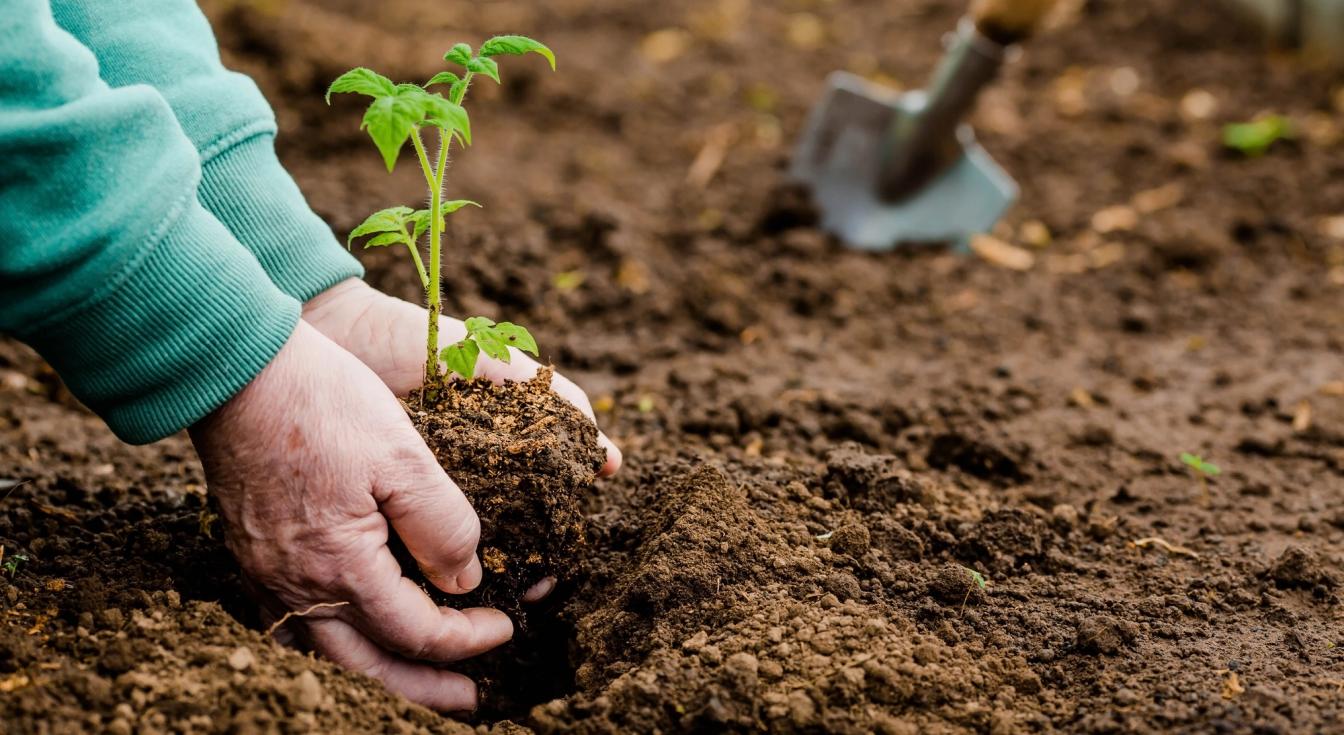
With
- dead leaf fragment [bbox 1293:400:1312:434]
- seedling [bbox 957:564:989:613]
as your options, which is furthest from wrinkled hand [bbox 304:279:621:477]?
dead leaf fragment [bbox 1293:400:1312:434]

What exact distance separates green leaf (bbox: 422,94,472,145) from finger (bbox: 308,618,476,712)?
30.6 inches

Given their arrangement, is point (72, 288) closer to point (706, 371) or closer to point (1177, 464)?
point (706, 371)

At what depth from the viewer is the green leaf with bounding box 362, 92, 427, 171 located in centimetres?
146

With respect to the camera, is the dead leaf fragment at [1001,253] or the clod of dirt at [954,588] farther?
the dead leaf fragment at [1001,253]

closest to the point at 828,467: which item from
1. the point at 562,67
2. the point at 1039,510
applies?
the point at 1039,510

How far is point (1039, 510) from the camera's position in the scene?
2273 mm

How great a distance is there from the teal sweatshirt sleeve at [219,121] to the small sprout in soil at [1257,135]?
3678mm

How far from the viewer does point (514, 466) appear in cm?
183

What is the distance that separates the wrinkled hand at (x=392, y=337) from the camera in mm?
1967

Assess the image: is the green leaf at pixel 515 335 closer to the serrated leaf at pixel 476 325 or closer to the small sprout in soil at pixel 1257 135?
the serrated leaf at pixel 476 325

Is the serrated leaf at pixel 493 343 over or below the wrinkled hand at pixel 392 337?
over

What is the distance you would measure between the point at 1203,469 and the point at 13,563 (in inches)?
92.8

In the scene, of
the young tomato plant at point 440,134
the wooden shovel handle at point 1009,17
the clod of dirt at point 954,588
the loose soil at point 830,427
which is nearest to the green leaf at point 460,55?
the young tomato plant at point 440,134

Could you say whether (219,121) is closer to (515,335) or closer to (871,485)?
(515,335)
